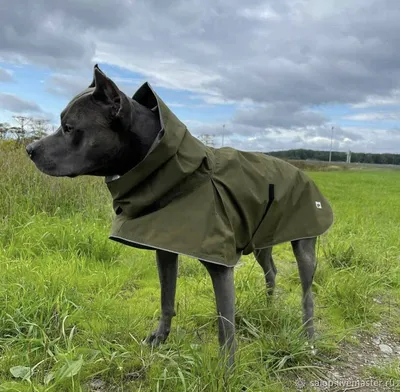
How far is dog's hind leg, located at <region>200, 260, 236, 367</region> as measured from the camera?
7.41 feet

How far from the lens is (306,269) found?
112 inches

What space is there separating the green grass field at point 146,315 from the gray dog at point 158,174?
1.18 feet

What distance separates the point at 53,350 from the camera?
8.11ft

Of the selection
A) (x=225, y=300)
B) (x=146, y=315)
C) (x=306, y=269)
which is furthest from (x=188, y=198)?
(x=146, y=315)

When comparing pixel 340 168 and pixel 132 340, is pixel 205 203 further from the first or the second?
pixel 340 168

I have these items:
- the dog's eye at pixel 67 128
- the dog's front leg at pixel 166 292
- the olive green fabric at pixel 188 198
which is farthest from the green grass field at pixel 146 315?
the dog's eye at pixel 67 128

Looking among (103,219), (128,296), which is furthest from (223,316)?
(103,219)

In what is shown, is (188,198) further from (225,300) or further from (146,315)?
(146,315)

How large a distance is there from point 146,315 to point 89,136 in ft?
5.31

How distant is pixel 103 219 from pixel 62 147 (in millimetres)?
3442

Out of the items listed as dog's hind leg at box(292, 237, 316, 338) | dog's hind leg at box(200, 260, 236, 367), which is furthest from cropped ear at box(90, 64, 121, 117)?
dog's hind leg at box(292, 237, 316, 338)

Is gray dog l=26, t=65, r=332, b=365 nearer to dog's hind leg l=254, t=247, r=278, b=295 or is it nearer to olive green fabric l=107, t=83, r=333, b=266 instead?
olive green fabric l=107, t=83, r=333, b=266

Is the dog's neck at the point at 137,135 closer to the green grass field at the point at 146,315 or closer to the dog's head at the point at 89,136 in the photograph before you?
the dog's head at the point at 89,136

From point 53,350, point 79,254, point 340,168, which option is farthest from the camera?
point 340,168
